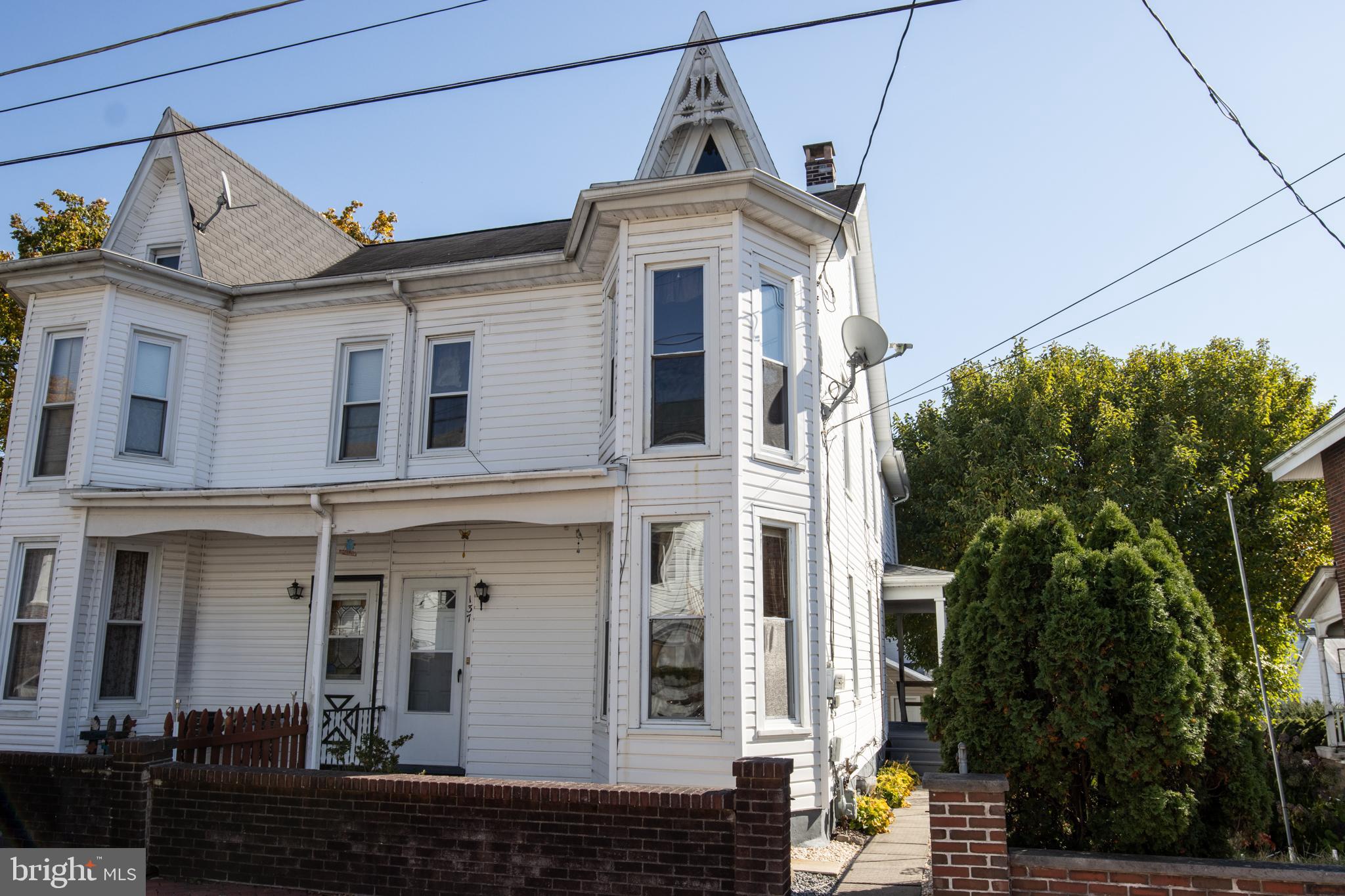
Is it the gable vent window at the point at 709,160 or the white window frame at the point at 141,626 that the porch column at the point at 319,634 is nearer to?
the white window frame at the point at 141,626

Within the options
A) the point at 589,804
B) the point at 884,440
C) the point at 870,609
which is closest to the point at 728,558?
the point at 589,804

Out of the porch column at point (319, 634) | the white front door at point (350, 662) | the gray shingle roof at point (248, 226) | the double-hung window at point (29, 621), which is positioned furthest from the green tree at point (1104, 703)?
the gray shingle roof at point (248, 226)

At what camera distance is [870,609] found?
15867 mm

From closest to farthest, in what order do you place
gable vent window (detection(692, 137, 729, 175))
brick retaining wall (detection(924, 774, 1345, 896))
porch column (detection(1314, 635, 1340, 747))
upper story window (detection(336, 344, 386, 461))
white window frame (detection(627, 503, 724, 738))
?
brick retaining wall (detection(924, 774, 1345, 896))
white window frame (detection(627, 503, 724, 738))
gable vent window (detection(692, 137, 729, 175))
upper story window (detection(336, 344, 386, 461))
porch column (detection(1314, 635, 1340, 747))

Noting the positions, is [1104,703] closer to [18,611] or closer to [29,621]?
[29,621]

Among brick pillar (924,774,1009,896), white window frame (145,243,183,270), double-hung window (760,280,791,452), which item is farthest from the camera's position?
white window frame (145,243,183,270)

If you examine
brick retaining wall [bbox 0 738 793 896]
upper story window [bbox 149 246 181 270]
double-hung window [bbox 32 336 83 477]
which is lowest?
brick retaining wall [bbox 0 738 793 896]

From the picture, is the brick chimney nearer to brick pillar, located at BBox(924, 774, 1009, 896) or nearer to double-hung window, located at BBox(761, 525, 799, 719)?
double-hung window, located at BBox(761, 525, 799, 719)

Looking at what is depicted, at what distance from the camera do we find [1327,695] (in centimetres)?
1526

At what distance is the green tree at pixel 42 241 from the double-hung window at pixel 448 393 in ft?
34.7

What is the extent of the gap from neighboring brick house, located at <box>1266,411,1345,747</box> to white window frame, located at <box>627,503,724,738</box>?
7558 millimetres

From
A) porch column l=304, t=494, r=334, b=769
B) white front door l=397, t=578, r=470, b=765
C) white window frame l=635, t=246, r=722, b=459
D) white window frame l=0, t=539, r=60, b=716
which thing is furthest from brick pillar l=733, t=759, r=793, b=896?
white window frame l=0, t=539, r=60, b=716

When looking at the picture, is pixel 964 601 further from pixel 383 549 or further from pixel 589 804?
pixel 383 549

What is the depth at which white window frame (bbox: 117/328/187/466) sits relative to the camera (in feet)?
39.0
